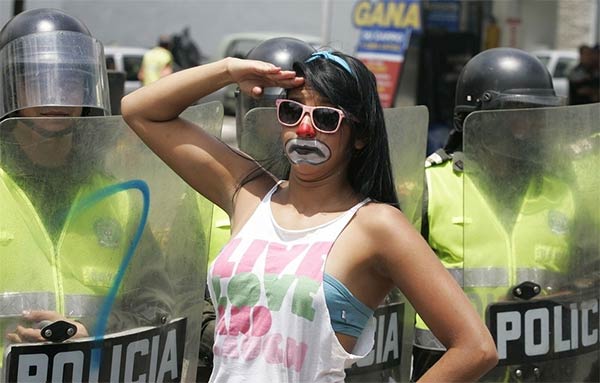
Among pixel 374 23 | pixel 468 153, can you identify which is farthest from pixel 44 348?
pixel 374 23

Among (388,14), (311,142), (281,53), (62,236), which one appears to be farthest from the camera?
(388,14)

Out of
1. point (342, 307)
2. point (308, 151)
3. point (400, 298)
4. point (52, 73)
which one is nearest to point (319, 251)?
point (342, 307)

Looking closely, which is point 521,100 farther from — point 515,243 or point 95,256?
point 95,256

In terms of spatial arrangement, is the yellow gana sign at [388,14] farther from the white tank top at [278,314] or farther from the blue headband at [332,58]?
the white tank top at [278,314]

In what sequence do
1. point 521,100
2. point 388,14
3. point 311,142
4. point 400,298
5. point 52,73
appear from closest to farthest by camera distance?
point 311,142 → point 52,73 → point 400,298 → point 521,100 → point 388,14

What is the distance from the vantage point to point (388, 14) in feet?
52.3

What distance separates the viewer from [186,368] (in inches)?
135

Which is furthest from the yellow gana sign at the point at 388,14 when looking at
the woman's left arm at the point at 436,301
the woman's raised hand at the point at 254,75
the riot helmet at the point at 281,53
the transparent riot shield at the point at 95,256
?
the woman's left arm at the point at 436,301

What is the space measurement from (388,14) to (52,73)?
12.5m

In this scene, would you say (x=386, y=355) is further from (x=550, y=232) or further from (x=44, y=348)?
(x=44, y=348)

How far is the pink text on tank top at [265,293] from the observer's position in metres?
2.62

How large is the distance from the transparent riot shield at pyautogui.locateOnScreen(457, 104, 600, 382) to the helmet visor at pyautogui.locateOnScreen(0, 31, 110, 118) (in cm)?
119

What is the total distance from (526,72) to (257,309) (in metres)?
2.14

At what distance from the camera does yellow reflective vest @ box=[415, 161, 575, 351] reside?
3.79 m
